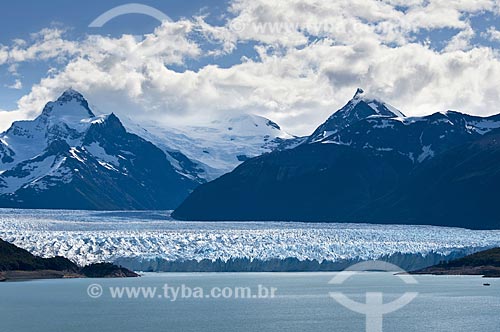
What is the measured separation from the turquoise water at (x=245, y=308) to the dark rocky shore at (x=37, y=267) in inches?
45.1

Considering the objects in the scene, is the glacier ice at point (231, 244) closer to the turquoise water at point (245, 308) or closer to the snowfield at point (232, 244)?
the snowfield at point (232, 244)

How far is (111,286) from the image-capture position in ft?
302

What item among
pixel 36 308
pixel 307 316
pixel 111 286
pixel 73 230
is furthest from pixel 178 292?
pixel 73 230

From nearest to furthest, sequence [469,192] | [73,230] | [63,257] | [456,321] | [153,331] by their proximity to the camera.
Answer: [153,331], [456,321], [63,257], [73,230], [469,192]

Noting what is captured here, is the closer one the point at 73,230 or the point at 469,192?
the point at 73,230

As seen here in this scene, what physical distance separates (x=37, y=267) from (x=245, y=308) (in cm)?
3501

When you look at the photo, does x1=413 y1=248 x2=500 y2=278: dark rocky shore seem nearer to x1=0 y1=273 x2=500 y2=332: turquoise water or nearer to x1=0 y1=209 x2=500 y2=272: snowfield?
x1=0 y1=209 x2=500 y2=272: snowfield

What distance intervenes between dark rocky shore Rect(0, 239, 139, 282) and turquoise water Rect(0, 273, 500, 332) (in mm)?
1146

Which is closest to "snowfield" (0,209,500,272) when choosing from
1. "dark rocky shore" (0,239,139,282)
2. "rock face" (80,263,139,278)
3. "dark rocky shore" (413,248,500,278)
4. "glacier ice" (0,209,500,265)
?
"glacier ice" (0,209,500,265)

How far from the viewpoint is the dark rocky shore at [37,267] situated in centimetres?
9856

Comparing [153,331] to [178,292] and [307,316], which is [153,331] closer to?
Result: [307,316]

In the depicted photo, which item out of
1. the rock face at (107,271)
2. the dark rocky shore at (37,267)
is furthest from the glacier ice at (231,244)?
the dark rocky shore at (37,267)

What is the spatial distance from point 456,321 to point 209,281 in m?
39.2

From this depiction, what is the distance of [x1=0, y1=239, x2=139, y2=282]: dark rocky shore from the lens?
323ft
